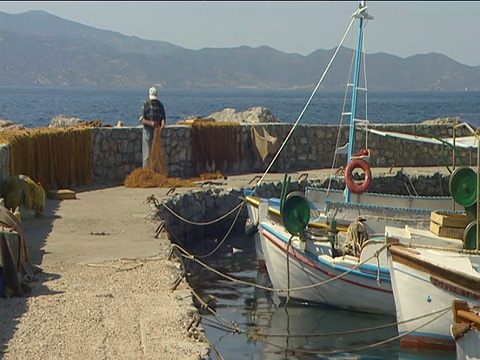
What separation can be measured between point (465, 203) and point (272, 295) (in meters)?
3.80

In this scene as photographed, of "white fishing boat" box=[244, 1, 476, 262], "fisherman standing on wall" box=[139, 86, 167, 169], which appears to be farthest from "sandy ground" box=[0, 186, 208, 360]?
"fisherman standing on wall" box=[139, 86, 167, 169]

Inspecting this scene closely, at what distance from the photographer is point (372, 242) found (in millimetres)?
13648

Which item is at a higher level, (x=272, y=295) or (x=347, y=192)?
(x=347, y=192)

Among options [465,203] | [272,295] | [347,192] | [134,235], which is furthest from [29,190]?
[465,203]

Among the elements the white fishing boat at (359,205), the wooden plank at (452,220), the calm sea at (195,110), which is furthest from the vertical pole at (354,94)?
the calm sea at (195,110)

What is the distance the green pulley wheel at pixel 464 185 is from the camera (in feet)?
43.9

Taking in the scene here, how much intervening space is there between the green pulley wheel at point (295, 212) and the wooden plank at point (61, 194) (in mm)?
5403

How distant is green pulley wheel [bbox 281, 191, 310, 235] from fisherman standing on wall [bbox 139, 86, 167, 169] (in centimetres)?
698

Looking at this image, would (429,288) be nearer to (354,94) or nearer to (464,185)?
(464,185)

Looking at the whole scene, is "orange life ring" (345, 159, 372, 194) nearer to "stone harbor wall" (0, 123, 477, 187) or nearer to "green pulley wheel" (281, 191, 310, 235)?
"green pulley wheel" (281, 191, 310, 235)

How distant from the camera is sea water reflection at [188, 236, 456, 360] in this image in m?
12.4

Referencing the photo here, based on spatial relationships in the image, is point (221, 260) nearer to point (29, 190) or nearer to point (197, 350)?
point (29, 190)

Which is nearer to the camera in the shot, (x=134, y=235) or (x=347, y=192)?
(x=134, y=235)

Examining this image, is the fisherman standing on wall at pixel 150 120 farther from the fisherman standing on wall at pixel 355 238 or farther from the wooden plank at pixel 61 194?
the fisherman standing on wall at pixel 355 238
